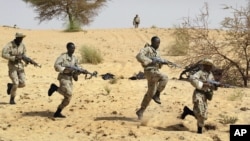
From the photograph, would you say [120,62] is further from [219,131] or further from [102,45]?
[219,131]

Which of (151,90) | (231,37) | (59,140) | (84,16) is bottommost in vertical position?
(59,140)

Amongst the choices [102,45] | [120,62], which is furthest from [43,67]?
[102,45]

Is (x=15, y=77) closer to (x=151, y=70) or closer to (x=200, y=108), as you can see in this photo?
(x=151, y=70)

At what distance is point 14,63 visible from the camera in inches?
451

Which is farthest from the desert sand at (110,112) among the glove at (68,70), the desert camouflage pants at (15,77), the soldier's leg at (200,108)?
the glove at (68,70)

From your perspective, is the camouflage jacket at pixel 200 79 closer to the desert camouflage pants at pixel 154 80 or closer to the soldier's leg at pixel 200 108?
the soldier's leg at pixel 200 108

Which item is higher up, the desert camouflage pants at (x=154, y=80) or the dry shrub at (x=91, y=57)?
the dry shrub at (x=91, y=57)

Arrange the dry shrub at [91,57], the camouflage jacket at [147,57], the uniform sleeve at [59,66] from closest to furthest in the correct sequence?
1. the camouflage jacket at [147,57]
2. the uniform sleeve at [59,66]
3. the dry shrub at [91,57]

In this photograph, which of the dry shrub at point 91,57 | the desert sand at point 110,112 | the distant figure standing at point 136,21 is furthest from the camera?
the distant figure standing at point 136,21

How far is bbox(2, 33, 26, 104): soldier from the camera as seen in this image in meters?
11.3

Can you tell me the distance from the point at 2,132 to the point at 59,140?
1238 millimetres

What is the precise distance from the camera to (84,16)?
3969cm

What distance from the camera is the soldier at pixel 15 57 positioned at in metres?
11.3

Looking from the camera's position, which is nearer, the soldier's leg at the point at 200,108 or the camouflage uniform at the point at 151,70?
the soldier's leg at the point at 200,108
